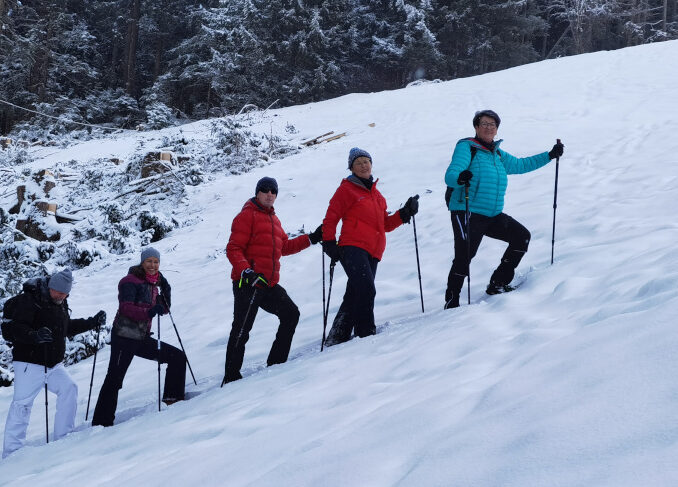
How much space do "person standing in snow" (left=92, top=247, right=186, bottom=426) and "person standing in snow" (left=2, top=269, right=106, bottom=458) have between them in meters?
0.32

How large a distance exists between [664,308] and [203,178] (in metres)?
14.0

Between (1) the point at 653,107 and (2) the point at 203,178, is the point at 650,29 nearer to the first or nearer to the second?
(1) the point at 653,107

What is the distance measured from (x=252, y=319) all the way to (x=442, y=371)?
2265 millimetres

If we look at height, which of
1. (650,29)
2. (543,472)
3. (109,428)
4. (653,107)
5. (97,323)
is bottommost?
(109,428)

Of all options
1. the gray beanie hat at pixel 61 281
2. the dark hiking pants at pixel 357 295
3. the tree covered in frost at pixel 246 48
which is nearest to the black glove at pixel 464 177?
the dark hiking pants at pixel 357 295

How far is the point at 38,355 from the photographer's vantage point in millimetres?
5270

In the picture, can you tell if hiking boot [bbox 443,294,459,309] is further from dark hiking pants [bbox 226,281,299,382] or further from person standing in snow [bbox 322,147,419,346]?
dark hiking pants [bbox 226,281,299,382]

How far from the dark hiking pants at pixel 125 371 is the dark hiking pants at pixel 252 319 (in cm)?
50

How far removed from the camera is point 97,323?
230 inches

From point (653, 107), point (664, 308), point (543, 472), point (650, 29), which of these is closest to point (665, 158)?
point (653, 107)

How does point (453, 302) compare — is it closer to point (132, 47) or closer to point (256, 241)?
point (256, 241)

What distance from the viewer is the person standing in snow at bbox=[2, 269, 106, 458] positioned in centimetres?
511

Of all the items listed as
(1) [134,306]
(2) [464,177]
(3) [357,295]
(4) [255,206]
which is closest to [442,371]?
(3) [357,295]

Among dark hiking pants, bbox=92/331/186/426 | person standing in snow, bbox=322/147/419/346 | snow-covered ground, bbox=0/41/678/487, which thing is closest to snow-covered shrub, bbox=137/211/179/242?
snow-covered ground, bbox=0/41/678/487
